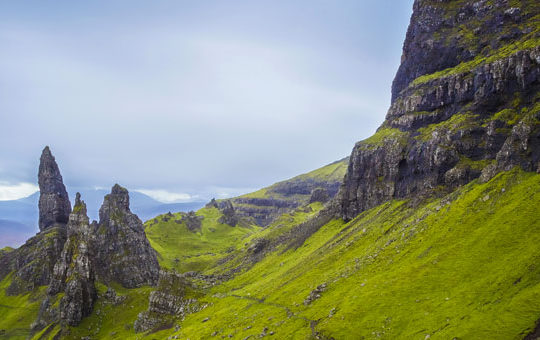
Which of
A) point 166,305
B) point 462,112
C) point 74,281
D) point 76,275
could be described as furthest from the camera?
point 76,275

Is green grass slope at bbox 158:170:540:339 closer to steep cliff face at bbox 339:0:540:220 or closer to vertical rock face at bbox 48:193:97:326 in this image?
steep cliff face at bbox 339:0:540:220

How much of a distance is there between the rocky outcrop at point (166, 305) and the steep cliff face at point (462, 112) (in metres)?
108

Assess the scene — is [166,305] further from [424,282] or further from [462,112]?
[462,112]

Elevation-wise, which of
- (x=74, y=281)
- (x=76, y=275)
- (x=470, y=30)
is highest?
(x=470, y=30)

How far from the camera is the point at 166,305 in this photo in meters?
142

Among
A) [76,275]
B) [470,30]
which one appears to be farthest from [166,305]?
[470,30]

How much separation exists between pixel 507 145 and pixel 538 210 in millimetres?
32478

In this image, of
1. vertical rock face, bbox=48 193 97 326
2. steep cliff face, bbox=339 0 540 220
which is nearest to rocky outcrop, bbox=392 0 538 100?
steep cliff face, bbox=339 0 540 220

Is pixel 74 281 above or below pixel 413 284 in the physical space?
above

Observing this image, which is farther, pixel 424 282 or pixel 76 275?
pixel 76 275

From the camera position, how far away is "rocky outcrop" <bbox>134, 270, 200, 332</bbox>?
138250 millimetres

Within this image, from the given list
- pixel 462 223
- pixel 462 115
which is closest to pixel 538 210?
pixel 462 223

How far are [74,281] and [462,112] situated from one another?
19892cm

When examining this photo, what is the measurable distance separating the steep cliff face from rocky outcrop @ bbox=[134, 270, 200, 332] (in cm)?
10814
